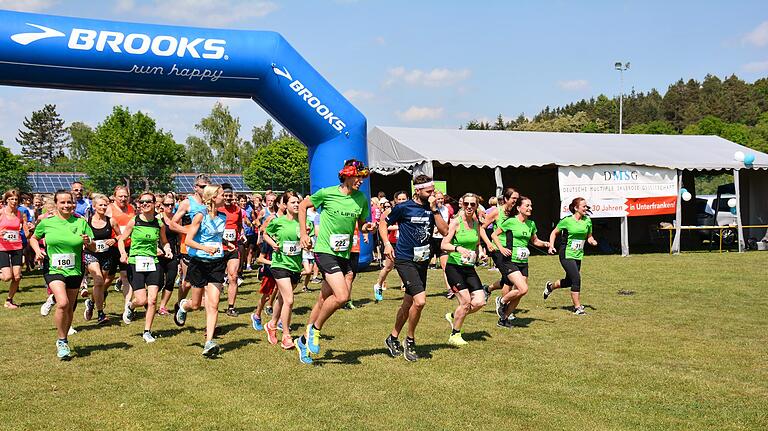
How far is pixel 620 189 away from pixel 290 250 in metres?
16.1

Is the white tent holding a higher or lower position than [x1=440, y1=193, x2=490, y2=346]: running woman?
higher

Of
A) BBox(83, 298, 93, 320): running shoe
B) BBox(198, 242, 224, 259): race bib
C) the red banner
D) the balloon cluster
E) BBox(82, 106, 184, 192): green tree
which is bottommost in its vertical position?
BBox(83, 298, 93, 320): running shoe

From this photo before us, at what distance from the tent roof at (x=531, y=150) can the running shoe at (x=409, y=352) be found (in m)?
12.3

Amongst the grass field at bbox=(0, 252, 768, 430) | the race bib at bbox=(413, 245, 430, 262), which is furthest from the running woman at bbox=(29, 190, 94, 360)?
the race bib at bbox=(413, 245, 430, 262)

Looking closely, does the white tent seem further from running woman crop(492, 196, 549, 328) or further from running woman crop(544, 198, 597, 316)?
running woman crop(492, 196, 549, 328)

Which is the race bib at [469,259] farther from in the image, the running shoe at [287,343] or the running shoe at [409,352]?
the running shoe at [287,343]

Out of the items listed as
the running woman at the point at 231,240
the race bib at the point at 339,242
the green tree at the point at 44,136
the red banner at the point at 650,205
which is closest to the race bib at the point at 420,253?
the race bib at the point at 339,242

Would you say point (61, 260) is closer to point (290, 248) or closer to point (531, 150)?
point (290, 248)

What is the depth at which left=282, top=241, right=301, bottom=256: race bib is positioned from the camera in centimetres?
839

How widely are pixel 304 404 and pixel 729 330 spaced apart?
21.0ft

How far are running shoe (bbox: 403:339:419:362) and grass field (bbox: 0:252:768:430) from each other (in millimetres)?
82

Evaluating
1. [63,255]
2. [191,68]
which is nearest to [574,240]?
[63,255]

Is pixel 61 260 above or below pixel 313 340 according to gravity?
above

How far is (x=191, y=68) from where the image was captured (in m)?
14.6
